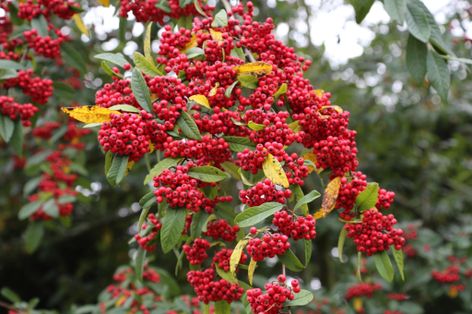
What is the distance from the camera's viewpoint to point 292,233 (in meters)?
1.79

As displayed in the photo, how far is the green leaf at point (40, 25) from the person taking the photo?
2829 mm

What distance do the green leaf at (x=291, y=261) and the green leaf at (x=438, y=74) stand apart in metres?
0.99

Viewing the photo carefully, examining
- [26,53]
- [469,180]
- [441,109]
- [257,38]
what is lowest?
[469,180]

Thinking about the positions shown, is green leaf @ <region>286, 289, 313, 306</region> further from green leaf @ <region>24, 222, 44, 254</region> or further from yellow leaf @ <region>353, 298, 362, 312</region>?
green leaf @ <region>24, 222, 44, 254</region>

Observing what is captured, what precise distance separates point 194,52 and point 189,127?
344mm

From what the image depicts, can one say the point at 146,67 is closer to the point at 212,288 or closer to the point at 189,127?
the point at 189,127

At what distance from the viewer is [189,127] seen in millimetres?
1855

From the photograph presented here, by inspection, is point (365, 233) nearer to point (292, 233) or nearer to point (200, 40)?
point (292, 233)

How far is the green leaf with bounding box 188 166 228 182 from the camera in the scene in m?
1.85

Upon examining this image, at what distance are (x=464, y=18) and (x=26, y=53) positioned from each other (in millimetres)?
2675

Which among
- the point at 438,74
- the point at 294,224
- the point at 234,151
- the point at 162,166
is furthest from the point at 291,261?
the point at 438,74

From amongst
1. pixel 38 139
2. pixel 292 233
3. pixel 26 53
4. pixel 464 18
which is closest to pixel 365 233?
pixel 292 233

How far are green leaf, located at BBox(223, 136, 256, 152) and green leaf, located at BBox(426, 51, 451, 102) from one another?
92cm

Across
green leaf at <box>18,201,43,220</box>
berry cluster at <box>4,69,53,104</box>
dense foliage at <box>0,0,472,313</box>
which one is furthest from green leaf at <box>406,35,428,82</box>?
green leaf at <box>18,201,43,220</box>
